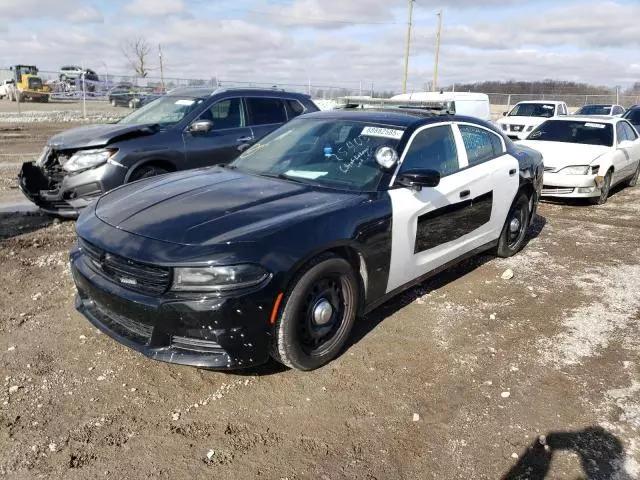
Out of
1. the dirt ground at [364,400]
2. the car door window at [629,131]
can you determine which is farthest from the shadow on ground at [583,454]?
the car door window at [629,131]

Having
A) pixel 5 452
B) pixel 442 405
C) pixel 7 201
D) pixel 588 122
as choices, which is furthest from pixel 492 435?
pixel 588 122

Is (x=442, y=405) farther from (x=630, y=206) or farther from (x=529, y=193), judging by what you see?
(x=630, y=206)

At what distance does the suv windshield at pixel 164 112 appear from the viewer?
7.20 m

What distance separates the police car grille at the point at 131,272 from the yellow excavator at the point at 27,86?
1464 inches

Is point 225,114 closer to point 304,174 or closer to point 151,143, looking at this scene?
point 151,143

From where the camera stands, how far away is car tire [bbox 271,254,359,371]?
124 inches

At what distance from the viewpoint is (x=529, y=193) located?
6.07 meters

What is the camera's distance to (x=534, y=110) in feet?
59.0

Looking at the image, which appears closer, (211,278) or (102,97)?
(211,278)

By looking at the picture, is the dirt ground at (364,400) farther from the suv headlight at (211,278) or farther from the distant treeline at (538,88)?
the distant treeline at (538,88)

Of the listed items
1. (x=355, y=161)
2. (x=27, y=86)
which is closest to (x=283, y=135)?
(x=355, y=161)

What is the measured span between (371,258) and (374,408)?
102 cm

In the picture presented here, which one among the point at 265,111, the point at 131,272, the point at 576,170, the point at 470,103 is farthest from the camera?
the point at 470,103

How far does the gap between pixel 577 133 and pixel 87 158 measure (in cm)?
→ 869
